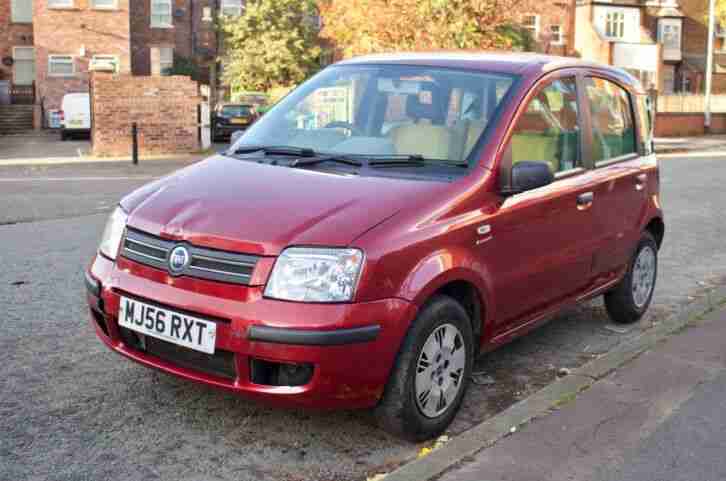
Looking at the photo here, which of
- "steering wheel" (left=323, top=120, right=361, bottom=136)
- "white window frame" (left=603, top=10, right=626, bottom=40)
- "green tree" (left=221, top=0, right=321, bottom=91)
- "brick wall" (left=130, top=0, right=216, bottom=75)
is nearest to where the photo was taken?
"steering wheel" (left=323, top=120, right=361, bottom=136)

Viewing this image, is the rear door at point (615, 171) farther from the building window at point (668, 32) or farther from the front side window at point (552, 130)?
the building window at point (668, 32)

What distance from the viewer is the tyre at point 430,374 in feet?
13.5

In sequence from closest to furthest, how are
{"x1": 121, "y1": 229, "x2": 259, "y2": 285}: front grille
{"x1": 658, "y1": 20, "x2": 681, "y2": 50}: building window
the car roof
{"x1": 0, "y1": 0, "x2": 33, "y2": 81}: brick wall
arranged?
{"x1": 121, "y1": 229, "x2": 259, "y2": 285}: front grille, the car roof, {"x1": 0, "y1": 0, "x2": 33, "y2": 81}: brick wall, {"x1": 658, "y1": 20, "x2": 681, "y2": 50}: building window

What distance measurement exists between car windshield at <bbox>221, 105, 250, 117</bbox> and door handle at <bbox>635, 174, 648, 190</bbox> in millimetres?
25751

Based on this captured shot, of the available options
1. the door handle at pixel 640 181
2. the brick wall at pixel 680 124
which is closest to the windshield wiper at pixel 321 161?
the door handle at pixel 640 181

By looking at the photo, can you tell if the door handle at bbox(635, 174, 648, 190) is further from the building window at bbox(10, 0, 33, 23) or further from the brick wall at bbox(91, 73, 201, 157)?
the building window at bbox(10, 0, 33, 23)

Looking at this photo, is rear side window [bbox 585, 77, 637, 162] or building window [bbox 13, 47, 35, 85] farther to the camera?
building window [bbox 13, 47, 35, 85]

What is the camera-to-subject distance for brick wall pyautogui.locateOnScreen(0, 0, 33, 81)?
138 feet

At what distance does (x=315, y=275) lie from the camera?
153 inches

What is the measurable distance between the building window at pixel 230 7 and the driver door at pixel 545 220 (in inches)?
1628

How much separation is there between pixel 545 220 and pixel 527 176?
49cm

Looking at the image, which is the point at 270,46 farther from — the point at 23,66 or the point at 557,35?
the point at 557,35

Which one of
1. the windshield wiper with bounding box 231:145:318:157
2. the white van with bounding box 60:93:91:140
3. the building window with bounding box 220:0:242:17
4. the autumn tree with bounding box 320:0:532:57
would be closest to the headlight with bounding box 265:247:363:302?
the windshield wiper with bounding box 231:145:318:157

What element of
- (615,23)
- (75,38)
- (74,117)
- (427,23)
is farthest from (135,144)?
(615,23)
